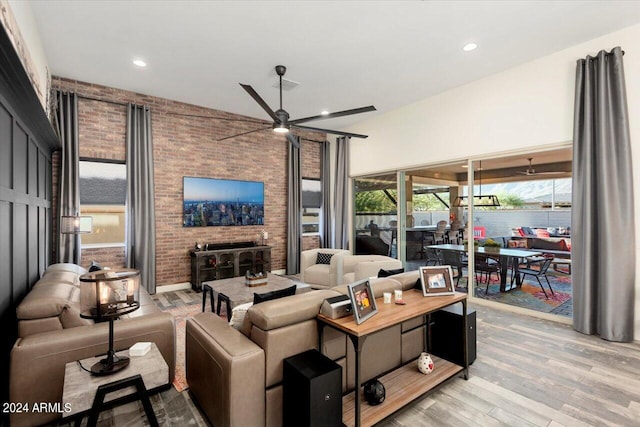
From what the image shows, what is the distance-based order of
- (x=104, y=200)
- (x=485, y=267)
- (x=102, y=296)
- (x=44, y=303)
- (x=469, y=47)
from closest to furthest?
1. (x=102, y=296)
2. (x=44, y=303)
3. (x=469, y=47)
4. (x=485, y=267)
5. (x=104, y=200)

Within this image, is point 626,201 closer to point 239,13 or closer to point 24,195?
point 239,13

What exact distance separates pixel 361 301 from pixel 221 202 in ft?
15.0

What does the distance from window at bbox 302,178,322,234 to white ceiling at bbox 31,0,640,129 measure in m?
2.74

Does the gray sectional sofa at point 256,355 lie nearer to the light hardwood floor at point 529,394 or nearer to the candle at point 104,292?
the light hardwood floor at point 529,394

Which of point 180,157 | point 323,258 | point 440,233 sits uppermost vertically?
point 180,157

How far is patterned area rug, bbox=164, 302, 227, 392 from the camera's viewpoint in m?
2.52

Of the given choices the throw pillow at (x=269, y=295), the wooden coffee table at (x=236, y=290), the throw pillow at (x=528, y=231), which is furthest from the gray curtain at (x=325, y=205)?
the throw pillow at (x=269, y=295)

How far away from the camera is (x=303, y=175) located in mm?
7176

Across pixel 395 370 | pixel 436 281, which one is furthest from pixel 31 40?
pixel 395 370

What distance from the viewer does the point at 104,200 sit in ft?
15.8

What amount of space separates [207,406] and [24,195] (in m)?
2.49

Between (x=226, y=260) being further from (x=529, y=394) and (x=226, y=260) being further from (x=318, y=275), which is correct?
(x=529, y=394)

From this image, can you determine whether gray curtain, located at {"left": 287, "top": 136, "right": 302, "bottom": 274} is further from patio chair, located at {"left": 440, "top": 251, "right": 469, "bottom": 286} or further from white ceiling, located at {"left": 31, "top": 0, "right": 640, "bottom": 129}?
patio chair, located at {"left": 440, "top": 251, "right": 469, "bottom": 286}

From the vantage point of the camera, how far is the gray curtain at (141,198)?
16.1ft
